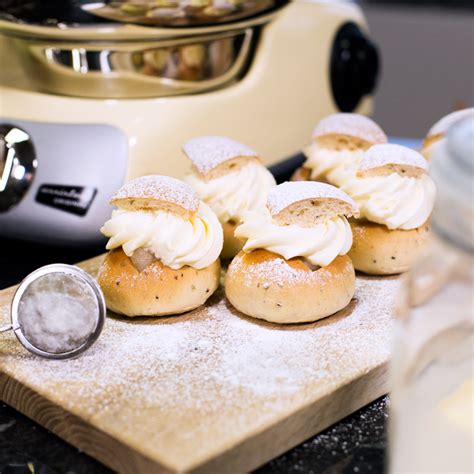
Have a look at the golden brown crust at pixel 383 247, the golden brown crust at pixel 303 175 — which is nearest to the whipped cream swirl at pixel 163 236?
the golden brown crust at pixel 383 247

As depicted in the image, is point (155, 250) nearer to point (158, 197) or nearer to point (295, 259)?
point (158, 197)

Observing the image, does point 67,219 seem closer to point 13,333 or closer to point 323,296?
point 13,333

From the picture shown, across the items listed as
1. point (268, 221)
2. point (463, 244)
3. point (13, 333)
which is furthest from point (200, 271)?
point (463, 244)

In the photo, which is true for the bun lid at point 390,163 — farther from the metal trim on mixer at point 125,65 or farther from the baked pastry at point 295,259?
the metal trim on mixer at point 125,65

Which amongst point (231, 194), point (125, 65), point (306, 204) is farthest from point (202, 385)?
point (125, 65)

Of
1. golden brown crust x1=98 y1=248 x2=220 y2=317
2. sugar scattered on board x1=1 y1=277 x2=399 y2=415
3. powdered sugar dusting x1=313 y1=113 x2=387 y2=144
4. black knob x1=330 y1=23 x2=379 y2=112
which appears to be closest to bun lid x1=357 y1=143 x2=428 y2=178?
powdered sugar dusting x1=313 y1=113 x2=387 y2=144

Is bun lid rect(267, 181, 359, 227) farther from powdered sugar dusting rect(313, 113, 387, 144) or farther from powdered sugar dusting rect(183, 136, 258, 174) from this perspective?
powdered sugar dusting rect(313, 113, 387, 144)
